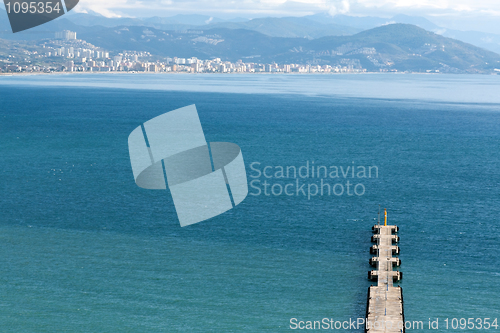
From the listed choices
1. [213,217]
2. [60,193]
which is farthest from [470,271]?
[60,193]

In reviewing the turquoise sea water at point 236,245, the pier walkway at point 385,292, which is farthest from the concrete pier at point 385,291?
the turquoise sea water at point 236,245

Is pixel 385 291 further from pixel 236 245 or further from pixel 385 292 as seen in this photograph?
pixel 236 245

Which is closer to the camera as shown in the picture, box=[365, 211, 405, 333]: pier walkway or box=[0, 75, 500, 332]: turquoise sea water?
box=[365, 211, 405, 333]: pier walkway

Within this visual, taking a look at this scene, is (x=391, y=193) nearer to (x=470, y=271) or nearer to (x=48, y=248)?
(x=470, y=271)

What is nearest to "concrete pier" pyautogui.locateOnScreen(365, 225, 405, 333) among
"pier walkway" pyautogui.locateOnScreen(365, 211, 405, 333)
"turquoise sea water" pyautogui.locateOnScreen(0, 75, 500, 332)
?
"pier walkway" pyautogui.locateOnScreen(365, 211, 405, 333)

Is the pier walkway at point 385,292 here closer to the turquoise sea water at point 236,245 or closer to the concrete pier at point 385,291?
the concrete pier at point 385,291

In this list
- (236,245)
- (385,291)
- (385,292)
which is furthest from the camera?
(236,245)

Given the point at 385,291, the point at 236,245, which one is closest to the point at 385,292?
the point at 385,291

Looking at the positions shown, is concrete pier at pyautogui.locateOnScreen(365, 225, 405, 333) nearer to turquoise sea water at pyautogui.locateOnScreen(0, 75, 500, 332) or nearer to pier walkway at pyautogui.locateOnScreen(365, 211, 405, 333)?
pier walkway at pyautogui.locateOnScreen(365, 211, 405, 333)
